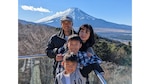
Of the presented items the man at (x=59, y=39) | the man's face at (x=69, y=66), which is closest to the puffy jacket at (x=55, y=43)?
the man at (x=59, y=39)

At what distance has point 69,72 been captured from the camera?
8.93ft

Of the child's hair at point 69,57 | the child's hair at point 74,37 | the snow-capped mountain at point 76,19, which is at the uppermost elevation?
the snow-capped mountain at point 76,19

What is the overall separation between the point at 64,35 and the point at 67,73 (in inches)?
12.3

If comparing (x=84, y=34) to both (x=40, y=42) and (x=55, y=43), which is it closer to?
(x=55, y=43)

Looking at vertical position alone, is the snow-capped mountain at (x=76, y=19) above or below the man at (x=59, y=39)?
above

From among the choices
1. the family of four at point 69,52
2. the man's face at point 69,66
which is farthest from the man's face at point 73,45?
the man's face at point 69,66

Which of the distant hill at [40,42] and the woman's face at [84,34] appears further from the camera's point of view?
the woman's face at [84,34]

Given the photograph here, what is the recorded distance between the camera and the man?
271cm

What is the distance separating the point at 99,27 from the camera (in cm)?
284

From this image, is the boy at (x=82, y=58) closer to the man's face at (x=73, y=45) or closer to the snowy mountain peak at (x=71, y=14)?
the man's face at (x=73, y=45)

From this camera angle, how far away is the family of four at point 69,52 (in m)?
2.71
